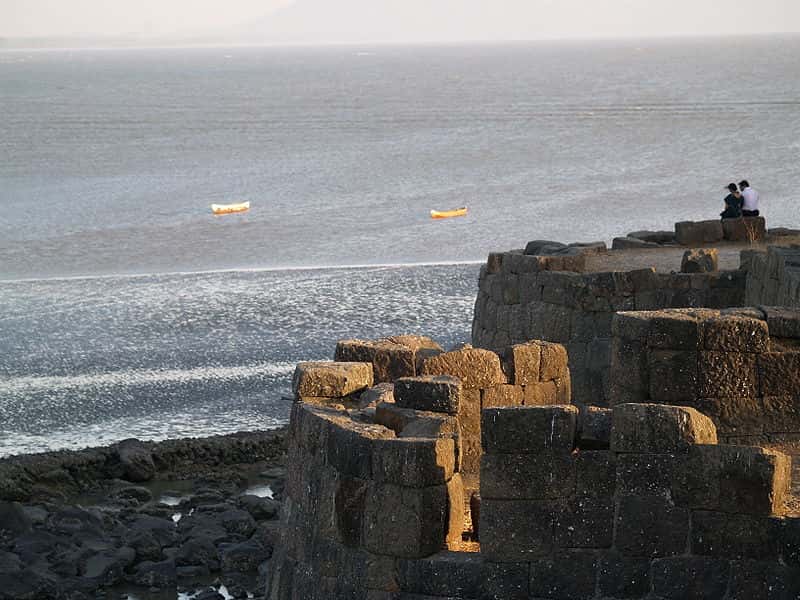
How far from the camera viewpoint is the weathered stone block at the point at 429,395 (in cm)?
1275

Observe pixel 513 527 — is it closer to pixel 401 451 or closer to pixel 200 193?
pixel 401 451

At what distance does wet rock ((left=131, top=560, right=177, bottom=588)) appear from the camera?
22047 mm

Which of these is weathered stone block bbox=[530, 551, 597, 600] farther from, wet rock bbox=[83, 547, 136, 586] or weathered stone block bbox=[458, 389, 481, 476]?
wet rock bbox=[83, 547, 136, 586]

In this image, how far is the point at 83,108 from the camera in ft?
524

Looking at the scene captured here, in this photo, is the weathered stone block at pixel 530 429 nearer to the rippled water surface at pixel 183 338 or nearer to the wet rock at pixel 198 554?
the wet rock at pixel 198 554

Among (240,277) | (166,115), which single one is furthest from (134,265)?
(166,115)

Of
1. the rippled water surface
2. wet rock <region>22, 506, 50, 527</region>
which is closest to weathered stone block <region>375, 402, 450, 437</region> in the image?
wet rock <region>22, 506, 50, 527</region>

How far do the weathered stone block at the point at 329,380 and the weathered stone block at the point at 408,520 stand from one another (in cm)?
219

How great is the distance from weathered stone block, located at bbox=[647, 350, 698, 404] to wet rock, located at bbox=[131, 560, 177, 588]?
33.3ft

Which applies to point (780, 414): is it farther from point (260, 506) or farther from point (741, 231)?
point (741, 231)

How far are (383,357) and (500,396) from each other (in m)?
1.04

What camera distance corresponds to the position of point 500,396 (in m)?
14.6

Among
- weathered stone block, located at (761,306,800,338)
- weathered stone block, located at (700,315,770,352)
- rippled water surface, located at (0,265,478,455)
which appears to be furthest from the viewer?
rippled water surface, located at (0,265,478,455)

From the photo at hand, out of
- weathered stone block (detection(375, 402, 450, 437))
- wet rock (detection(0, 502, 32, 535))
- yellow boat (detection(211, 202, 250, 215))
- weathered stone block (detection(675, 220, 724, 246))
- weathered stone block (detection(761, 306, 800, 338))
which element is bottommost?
yellow boat (detection(211, 202, 250, 215))
